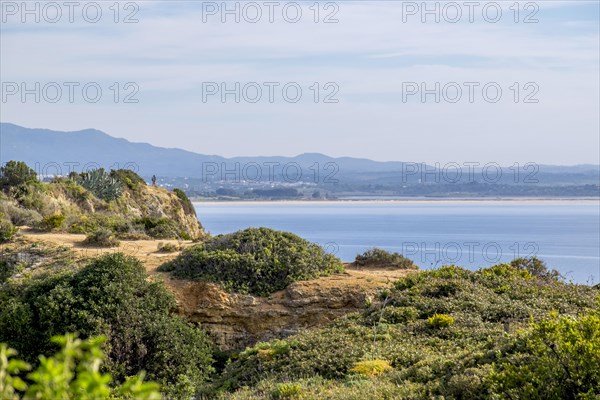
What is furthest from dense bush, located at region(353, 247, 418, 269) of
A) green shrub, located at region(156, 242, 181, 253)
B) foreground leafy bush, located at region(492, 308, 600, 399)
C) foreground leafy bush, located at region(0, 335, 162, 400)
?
foreground leafy bush, located at region(0, 335, 162, 400)

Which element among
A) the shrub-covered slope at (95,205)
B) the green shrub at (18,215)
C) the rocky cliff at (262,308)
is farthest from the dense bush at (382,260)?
the green shrub at (18,215)

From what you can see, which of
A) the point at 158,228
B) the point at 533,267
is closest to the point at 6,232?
the point at 158,228

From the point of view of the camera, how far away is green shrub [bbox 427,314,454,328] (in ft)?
48.1

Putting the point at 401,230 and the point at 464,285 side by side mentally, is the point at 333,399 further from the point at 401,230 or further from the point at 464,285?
the point at 401,230

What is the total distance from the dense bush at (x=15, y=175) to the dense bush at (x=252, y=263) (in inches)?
586

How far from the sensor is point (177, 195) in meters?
44.0

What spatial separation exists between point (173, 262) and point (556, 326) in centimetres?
1273

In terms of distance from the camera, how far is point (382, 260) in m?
23.0

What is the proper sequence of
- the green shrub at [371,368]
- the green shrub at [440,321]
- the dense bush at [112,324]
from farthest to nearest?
the dense bush at [112,324] → the green shrub at [440,321] → the green shrub at [371,368]

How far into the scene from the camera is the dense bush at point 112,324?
16.4 m

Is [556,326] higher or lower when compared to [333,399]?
higher

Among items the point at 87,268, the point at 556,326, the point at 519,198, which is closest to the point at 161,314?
the point at 87,268

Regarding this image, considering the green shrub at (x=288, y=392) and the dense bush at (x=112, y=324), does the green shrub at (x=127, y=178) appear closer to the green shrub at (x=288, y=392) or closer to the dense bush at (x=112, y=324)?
the dense bush at (x=112, y=324)

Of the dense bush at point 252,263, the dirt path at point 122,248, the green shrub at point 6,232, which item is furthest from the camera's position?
the green shrub at point 6,232
